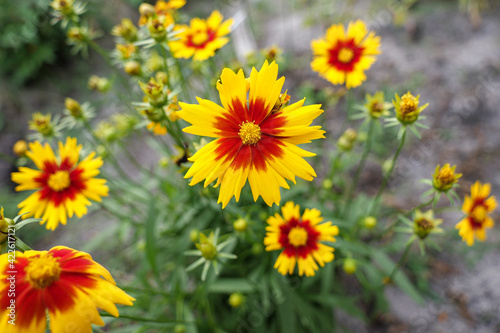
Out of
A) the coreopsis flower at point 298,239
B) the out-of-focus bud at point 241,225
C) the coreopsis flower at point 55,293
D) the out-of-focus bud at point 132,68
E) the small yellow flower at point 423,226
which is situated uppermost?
the out-of-focus bud at point 132,68

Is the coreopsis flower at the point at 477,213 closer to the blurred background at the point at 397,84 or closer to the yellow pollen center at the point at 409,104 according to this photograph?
the yellow pollen center at the point at 409,104

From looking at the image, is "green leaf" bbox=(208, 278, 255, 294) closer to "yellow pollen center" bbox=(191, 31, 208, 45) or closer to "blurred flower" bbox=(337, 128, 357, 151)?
"blurred flower" bbox=(337, 128, 357, 151)

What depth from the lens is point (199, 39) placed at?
1.30m

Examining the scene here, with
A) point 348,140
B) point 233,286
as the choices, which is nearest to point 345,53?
point 348,140

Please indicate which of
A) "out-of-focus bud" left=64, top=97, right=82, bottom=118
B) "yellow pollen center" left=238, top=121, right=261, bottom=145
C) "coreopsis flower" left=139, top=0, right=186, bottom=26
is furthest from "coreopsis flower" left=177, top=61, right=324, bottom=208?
"out-of-focus bud" left=64, top=97, right=82, bottom=118

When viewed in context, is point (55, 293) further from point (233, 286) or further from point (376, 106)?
point (376, 106)

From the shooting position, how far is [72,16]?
136 cm

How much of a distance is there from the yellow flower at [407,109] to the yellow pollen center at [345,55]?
0.36 m

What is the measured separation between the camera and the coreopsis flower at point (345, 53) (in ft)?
4.15

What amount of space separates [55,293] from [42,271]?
0.19 feet

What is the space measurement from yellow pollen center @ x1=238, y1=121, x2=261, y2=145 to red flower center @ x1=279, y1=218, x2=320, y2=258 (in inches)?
13.3

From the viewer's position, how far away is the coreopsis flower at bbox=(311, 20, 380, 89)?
4.15 feet

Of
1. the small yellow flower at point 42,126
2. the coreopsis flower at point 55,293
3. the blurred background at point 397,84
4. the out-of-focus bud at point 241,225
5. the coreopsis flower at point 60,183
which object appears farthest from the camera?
the blurred background at point 397,84

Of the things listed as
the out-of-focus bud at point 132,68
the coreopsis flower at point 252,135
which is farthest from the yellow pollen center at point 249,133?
the out-of-focus bud at point 132,68
